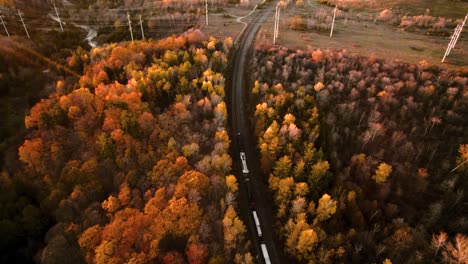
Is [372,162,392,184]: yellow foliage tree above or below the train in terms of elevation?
above

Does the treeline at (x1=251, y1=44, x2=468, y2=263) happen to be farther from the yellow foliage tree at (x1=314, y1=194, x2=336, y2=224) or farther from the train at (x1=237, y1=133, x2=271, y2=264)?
the train at (x1=237, y1=133, x2=271, y2=264)

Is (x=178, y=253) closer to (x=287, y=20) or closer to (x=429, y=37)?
(x=287, y=20)

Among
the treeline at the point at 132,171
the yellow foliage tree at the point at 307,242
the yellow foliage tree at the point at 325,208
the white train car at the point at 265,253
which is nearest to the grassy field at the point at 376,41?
the treeline at the point at 132,171

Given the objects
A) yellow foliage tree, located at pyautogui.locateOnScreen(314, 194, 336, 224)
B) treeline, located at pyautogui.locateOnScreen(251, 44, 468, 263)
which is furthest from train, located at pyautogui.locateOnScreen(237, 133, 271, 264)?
yellow foliage tree, located at pyautogui.locateOnScreen(314, 194, 336, 224)

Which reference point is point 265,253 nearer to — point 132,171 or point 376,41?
point 132,171

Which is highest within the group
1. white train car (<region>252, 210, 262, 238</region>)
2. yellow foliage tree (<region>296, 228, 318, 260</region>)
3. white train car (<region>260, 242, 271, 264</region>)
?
yellow foliage tree (<region>296, 228, 318, 260</region>)

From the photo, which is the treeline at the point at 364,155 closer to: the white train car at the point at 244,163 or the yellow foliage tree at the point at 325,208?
the yellow foliage tree at the point at 325,208
